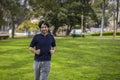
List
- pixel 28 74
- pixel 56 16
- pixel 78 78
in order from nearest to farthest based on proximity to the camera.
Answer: pixel 78 78, pixel 28 74, pixel 56 16

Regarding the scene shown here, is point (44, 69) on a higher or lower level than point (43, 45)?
lower

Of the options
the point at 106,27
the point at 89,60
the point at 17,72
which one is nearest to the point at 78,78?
the point at 17,72

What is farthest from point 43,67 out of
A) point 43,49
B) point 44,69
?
point 43,49

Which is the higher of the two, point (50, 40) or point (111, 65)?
point (50, 40)

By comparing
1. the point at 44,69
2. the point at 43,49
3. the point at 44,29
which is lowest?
the point at 44,69

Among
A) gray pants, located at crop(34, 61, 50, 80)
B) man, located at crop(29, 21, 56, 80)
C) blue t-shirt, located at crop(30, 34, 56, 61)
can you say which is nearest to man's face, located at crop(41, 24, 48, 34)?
man, located at crop(29, 21, 56, 80)

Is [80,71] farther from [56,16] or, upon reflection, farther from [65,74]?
[56,16]

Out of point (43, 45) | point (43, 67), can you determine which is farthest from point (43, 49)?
point (43, 67)

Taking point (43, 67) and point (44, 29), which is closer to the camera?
point (44, 29)

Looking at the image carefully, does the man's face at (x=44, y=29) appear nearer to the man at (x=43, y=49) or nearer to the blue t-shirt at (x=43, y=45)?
the man at (x=43, y=49)

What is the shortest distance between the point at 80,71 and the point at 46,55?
7.04 m

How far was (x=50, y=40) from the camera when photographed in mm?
9406

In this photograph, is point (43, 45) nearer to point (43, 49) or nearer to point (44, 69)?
point (43, 49)

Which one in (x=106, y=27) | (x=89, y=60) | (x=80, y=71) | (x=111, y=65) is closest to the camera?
(x=80, y=71)
